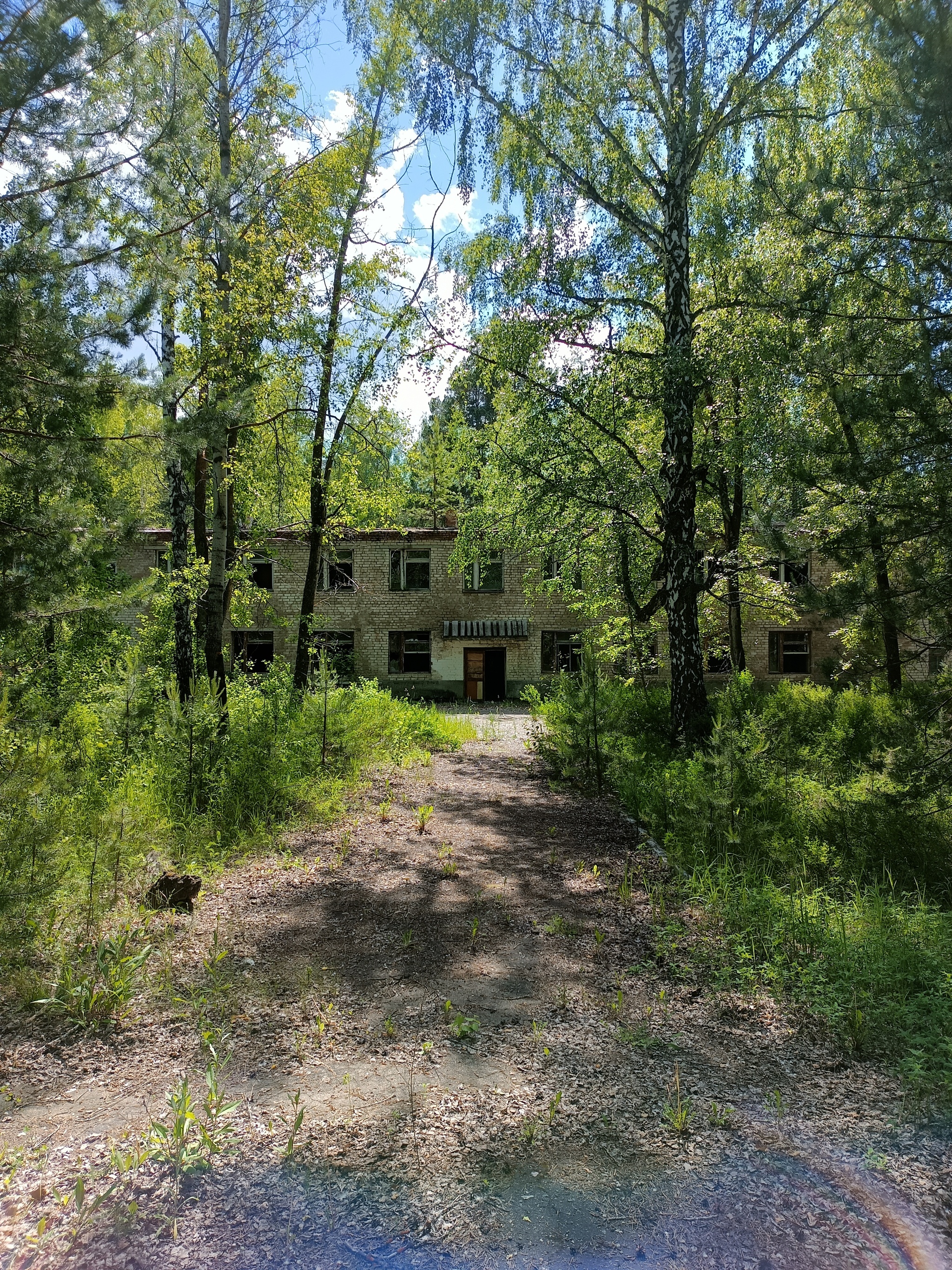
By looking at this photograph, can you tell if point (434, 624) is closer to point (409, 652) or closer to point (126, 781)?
point (409, 652)

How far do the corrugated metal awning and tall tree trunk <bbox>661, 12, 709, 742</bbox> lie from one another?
54.6 ft

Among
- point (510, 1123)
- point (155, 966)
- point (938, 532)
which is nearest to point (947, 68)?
point (938, 532)

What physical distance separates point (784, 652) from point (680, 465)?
63.4 ft

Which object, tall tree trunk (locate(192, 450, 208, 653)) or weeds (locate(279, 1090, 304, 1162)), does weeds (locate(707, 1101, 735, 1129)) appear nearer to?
weeds (locate(279, 1090, 304, 1162))

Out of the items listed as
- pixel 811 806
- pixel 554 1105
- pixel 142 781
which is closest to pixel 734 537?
pixel 811 806

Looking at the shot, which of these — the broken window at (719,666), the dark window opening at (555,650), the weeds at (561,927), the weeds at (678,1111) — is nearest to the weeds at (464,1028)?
the weeds at (678,1111)

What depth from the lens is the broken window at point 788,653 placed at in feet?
86.8

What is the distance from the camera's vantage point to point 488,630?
2630 centimetres

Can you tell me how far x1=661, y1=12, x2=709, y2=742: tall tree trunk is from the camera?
30.2 ft

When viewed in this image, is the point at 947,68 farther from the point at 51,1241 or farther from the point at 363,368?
the point at 363,368

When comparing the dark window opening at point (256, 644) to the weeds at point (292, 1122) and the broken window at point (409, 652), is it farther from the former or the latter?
the weeds at point (292, 1122)

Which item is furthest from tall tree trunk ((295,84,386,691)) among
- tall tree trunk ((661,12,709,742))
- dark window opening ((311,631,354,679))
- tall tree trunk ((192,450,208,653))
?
dark window opening ((311,631,354,679))

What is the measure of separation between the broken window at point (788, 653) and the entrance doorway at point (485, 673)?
9.48 meters

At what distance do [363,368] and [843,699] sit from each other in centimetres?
975
